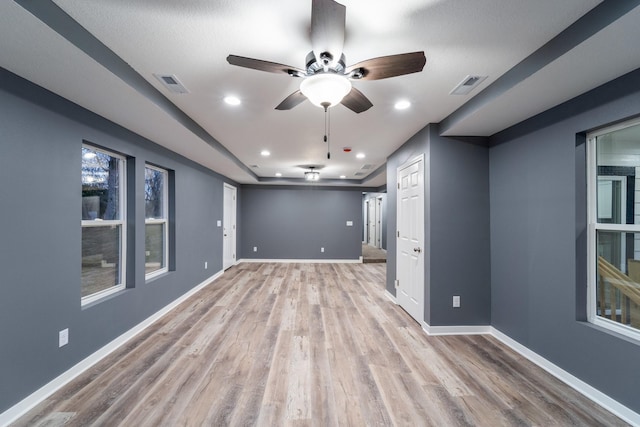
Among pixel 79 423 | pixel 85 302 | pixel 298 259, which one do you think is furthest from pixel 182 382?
pixel 298 259

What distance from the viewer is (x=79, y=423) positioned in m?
1.66

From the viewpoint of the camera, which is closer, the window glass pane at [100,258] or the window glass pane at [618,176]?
the window glass pane at [618,176]

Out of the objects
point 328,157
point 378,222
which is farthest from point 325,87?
point 378,222

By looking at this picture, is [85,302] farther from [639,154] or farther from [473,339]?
[639,154]

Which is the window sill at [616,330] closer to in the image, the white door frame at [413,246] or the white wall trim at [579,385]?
the white wall trim at [579,385]

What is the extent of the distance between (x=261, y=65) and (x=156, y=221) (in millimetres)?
3031

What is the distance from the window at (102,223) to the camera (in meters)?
2.46

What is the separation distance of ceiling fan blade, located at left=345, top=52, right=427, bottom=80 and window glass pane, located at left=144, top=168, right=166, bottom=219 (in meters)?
3.18

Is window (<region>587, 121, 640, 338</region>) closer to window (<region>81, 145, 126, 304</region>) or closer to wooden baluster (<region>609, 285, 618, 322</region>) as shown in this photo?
wooden baluster (<region>609, 285, 618, 322</region>)

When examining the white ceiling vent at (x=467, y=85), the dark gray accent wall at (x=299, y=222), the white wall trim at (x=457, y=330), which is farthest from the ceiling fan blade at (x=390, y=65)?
the dark gray accent wall at (x=299, y=222)

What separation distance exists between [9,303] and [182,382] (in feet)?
4.05

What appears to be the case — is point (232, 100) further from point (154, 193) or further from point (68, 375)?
point (68, 375)

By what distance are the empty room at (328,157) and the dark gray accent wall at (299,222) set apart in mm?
3899

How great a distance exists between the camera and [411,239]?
11.6 feet
